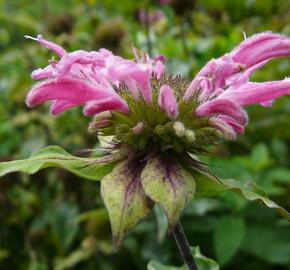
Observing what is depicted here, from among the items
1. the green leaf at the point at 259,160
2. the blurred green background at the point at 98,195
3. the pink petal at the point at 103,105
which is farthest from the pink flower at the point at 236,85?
the green leaf at the point at 259,160

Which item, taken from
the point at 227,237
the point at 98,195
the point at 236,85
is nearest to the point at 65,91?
the point at 236,85

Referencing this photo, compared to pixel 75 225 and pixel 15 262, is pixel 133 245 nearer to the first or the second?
pixel 75 225

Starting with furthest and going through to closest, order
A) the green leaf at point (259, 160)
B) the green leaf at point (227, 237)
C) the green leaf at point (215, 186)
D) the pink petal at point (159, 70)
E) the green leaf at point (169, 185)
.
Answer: the green leaf at point (259, 160)
the green leaf at point (227, 237)
the pink petal at point (159, 70)
the green leaf at point (215, 186)
the green leaf at point (169, 185)

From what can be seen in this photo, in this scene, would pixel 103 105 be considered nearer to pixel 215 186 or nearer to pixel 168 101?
pixel 168 101

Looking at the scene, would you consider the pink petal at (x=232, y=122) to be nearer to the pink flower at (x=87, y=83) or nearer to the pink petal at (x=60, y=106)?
the pink flower at (x=87, y=83)

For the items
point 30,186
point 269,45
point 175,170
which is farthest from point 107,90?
point 30,186

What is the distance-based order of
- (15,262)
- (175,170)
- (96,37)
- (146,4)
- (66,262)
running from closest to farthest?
(175,170) < (66,262) < (15,262) < (146,4) < (96,37)

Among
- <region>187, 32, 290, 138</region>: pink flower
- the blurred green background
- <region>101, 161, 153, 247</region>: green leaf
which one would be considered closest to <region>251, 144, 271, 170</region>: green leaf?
the blurred green background
